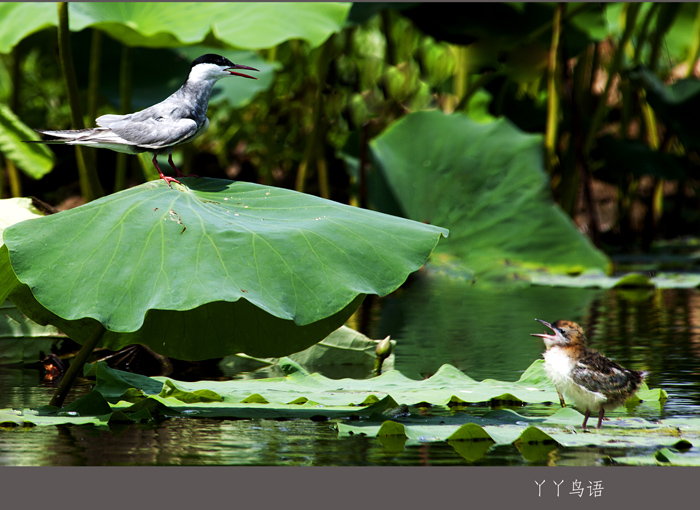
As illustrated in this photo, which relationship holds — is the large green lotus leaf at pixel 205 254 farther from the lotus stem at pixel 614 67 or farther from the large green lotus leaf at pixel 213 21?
the lotus stem at pixel 614 67

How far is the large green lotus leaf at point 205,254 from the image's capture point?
141cm

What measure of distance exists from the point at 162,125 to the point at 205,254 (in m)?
0.31

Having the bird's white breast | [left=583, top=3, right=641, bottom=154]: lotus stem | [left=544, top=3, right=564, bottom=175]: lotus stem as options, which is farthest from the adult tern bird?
[left=583, top=3, right=641, bottom=154]: lotus stem

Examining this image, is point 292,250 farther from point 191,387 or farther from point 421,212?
point 421,212

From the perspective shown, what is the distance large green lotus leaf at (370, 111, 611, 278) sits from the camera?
4.25 metres

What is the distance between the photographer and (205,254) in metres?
1.46

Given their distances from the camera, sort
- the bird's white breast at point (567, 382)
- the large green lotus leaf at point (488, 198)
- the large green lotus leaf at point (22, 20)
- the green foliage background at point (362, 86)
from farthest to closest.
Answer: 1. the large green lotus leaf at point (488, 198)
2. the green foliage background at point (362, 86)
3. the large green lotus leaf at point (22, 20)
4. the bird's white breast at point (567, 382)

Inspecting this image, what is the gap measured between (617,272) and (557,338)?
3076 millimetres

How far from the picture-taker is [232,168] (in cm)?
705

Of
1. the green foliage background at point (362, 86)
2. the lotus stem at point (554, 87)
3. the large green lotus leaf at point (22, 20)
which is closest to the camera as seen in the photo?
the large green lotus leaf at point (22, 20)

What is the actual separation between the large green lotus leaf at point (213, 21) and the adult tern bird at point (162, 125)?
1.76 metres

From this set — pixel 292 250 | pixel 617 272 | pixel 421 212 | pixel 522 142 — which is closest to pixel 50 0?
pixel 421 212

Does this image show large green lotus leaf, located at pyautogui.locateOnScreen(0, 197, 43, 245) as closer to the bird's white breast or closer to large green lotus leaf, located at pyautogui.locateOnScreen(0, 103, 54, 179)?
the bird's white breast

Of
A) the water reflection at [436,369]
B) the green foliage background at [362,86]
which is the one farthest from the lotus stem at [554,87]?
the water reflection at [436,369]
